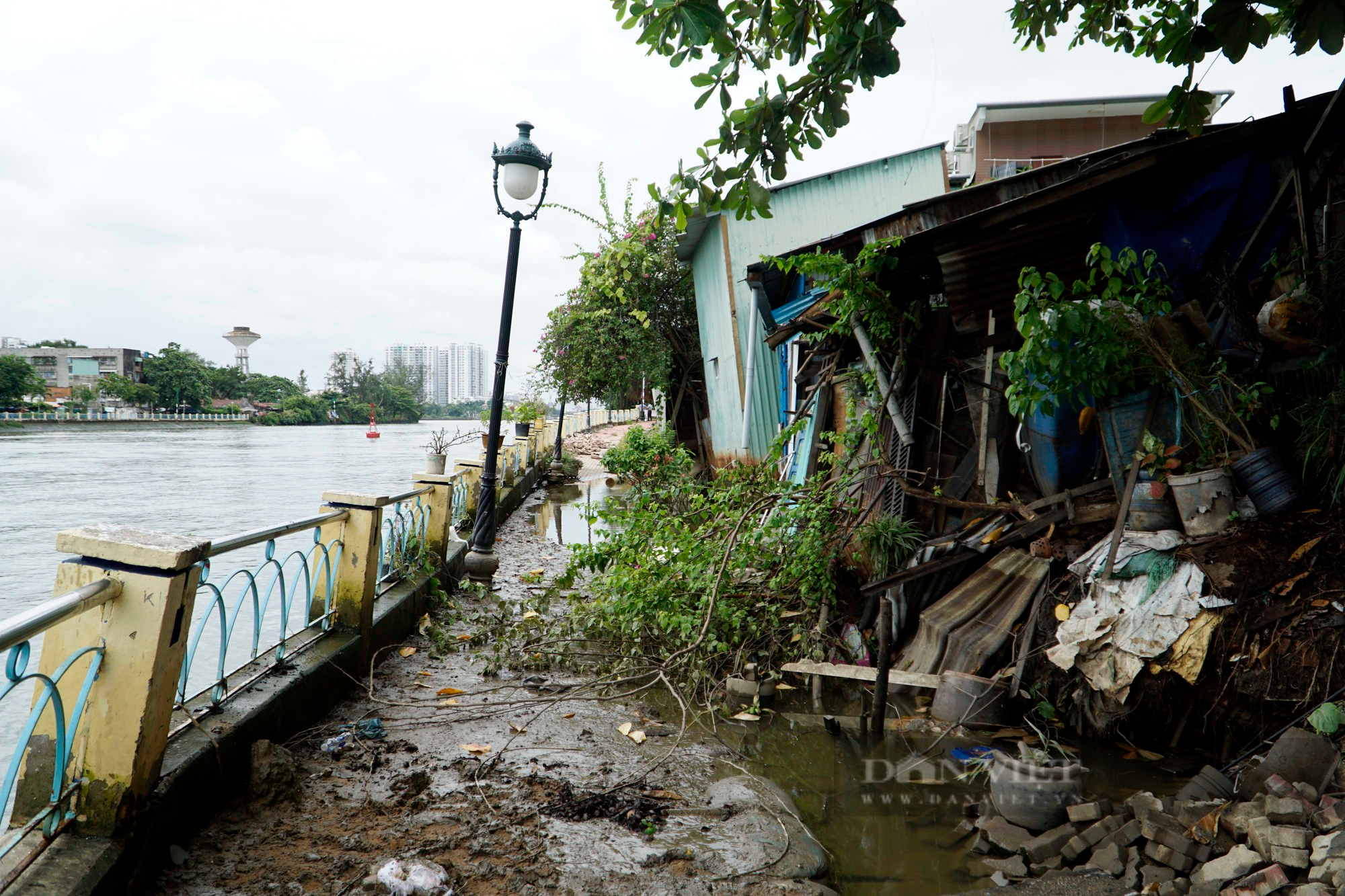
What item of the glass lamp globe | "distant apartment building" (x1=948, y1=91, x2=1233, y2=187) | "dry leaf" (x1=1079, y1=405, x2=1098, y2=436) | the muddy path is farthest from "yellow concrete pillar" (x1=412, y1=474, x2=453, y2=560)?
"distant apartment building" (x1=948, y1=91, x2=1233, y2=187)

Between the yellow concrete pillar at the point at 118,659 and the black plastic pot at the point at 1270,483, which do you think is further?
the black plastic pot at the point at 1270,483

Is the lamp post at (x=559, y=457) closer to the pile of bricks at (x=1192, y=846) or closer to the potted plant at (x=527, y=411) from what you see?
the potted plant at (x=527, y=411)

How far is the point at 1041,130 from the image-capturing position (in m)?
22.5

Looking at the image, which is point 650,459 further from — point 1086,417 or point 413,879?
point 413,879

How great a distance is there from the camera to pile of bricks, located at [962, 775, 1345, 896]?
2.48m

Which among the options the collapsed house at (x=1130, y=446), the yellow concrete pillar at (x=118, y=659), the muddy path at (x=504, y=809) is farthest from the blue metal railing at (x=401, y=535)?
the collapsed house at (x=1130, y=446)

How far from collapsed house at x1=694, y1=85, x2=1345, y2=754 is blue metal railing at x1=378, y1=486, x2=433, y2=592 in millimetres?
3575

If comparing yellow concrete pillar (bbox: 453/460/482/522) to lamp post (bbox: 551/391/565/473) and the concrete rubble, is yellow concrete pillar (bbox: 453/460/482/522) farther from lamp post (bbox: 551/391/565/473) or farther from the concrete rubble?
lamp post (bbox: 551/391/565/473)

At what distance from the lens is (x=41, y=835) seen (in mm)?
2361

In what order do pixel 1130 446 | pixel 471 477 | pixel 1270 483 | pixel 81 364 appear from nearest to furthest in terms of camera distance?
pixel 1270 483, pixel 1130 446, pixel 471 477, pixel 81 364

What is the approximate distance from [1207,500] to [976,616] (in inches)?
55.4

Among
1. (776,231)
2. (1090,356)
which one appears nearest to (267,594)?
(1090,356)

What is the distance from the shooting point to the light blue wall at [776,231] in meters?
10.6

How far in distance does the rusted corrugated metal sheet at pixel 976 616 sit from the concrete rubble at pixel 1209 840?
1.31 meters
